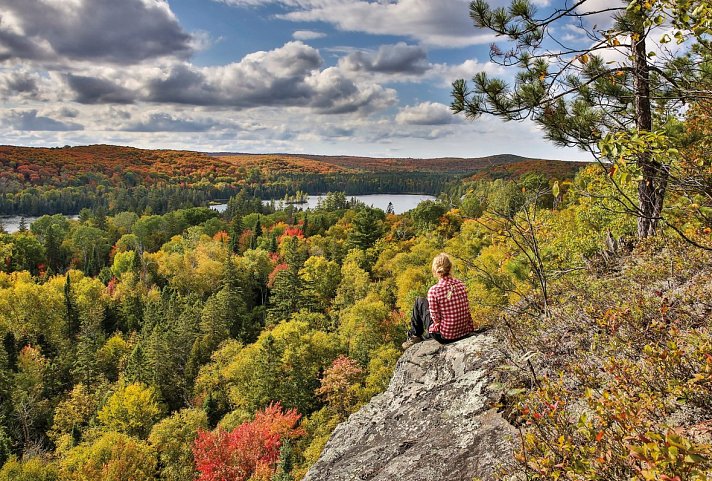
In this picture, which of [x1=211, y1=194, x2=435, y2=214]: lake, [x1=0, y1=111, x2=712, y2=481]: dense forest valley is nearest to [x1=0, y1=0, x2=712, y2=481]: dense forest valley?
[x1=0, y1=111, x2=712, y2=481]: dense forest valley

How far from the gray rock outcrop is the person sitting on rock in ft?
0.82

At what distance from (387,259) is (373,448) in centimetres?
3949

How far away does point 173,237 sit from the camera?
261 ft

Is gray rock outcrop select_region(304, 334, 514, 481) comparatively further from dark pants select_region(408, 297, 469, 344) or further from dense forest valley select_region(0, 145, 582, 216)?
dense forest valley select_region(0, 145, 582, 216)

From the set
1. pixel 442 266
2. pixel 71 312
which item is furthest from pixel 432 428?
pixel 71 312

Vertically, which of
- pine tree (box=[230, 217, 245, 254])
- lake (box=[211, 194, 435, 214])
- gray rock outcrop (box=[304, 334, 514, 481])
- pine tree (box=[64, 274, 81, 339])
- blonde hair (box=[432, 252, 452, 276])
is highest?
blonde hair (box=[432, 252, 452, 276])

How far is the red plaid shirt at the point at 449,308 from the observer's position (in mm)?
7195

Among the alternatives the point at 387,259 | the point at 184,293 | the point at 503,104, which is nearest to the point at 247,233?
the point at 184,293

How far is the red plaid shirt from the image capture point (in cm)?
720

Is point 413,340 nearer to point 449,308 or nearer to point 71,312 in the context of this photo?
point 449,308

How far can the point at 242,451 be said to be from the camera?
24812 mm

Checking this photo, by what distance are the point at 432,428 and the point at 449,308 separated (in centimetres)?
229

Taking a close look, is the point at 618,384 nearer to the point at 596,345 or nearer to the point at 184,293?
the point at 596,345

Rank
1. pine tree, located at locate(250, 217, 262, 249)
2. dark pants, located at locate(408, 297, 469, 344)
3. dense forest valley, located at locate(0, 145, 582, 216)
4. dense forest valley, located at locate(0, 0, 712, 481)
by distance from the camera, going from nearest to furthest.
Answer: dense forest valley, located at locate(0, 0, 712, 481) → dark pants, located at locate(408, 297, 469, 344) → pine tree, located at locate(250, 217, 262, 249) → dense forest valley, located at locate(0, 145, 582, 216)
